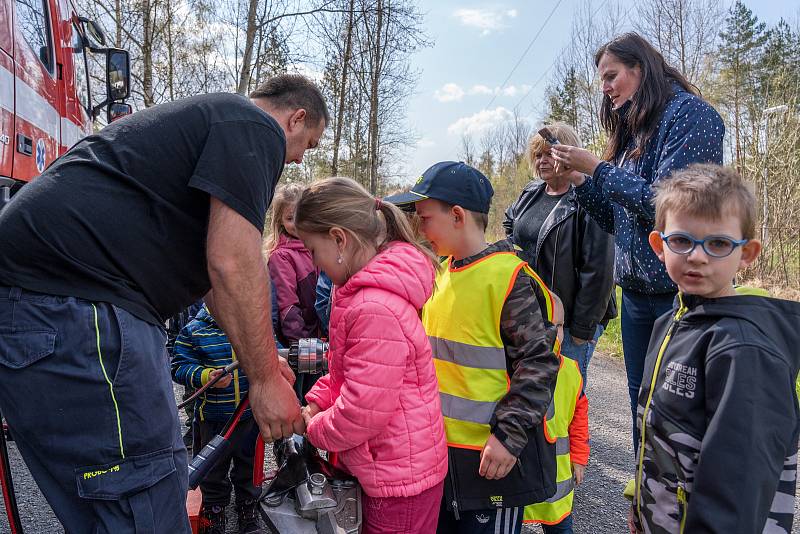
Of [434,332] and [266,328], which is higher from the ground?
[266,328]

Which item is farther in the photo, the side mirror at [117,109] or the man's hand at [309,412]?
the side mirror at [117,109]

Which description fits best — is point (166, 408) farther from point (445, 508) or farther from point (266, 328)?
point (445, 508)

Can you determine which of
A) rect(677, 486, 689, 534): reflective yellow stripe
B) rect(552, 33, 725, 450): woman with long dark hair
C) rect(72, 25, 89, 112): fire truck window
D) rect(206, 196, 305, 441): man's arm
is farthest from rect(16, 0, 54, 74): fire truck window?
rect(677, 486, 689, 534): reflective yellow stripe

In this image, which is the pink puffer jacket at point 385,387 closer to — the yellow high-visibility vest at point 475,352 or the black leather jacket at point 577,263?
the yellow high-visibility vest at point 475,352

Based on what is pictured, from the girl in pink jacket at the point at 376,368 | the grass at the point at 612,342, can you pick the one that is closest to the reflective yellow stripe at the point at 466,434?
the girl in pink jacket at the point at 376,368

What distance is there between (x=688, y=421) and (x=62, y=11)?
494 cm

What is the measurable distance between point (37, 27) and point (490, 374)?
3.79m

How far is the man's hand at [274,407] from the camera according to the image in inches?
64.8

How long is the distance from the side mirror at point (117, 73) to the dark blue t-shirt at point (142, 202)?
4.10 m

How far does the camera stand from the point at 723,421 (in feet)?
4.31

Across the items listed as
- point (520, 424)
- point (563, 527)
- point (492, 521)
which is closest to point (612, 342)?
point (563, 527)

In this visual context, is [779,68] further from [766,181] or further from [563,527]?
[563,527]

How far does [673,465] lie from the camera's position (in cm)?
152

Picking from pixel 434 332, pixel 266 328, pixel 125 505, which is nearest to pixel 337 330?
pixel 266 328
